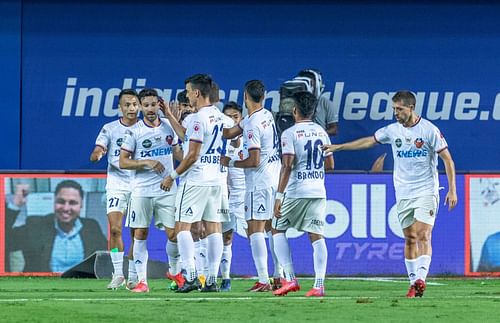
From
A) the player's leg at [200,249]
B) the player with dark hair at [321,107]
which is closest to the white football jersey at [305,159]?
the player's leg at [200,249]

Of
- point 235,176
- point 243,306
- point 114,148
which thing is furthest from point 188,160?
point 235,176

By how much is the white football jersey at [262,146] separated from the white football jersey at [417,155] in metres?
1.41

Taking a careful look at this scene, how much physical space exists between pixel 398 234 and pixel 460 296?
532 centimetres

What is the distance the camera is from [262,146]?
14602mm

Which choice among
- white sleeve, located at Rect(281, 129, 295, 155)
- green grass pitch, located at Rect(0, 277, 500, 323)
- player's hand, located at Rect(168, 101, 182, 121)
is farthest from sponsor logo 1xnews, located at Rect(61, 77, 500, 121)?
white sleeve, located at Rect(281, 129, 295, 155)

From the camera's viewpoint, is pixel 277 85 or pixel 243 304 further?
pixel 277 85

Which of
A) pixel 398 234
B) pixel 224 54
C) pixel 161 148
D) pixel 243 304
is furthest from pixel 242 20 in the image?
pixel 243 304

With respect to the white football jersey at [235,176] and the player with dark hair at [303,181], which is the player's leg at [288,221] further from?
the white football jersey at [235,176]

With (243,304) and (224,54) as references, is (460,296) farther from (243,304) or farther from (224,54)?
(224,54)

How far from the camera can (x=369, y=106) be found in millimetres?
21156

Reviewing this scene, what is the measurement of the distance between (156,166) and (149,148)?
10.5 inches

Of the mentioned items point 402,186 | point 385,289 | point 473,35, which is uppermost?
point 473,35

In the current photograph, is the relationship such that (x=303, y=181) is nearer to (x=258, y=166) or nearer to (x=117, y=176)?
(x=258, y=166)

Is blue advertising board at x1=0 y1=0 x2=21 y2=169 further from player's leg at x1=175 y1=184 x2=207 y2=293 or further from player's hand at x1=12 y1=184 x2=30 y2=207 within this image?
player's leg at x1=175 y1=184 x2=207 y2=293
